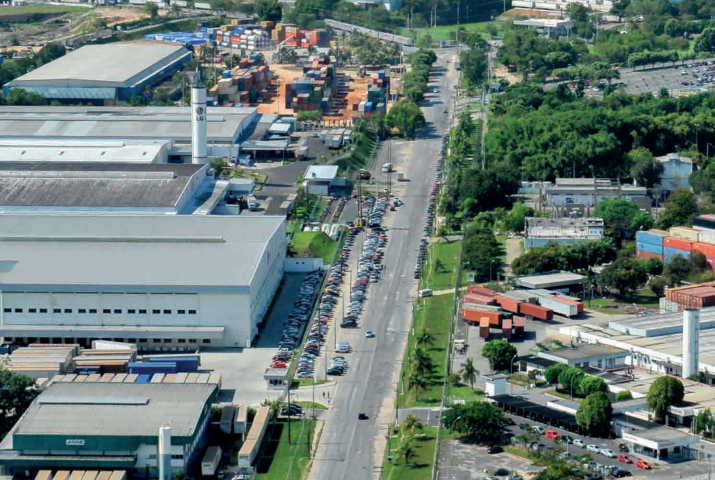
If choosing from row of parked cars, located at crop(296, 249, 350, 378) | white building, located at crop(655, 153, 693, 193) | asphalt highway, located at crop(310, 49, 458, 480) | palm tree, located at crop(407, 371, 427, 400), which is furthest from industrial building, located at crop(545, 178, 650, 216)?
palm tree, located at crop(407, 371, 427, 400)

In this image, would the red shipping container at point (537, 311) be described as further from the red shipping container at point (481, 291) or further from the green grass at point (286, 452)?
the green grass at point (286, 452)

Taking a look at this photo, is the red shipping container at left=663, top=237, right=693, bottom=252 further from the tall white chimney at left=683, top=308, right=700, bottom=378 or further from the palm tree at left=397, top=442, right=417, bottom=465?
the palm tree at left=397, top=442, right=417, bottom=465

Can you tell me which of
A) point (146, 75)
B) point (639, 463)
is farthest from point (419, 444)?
point (146, 75)

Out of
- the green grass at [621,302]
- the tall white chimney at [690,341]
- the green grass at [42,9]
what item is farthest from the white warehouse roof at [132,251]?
the green grass at [42,9]

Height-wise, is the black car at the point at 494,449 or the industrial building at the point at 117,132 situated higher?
the industrial building at the point at 117,132

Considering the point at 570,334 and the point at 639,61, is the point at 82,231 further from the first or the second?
the point at 639,61

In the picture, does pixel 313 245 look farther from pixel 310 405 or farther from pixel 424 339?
pixel 310 405
